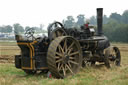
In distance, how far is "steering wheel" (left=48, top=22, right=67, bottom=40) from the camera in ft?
29.6

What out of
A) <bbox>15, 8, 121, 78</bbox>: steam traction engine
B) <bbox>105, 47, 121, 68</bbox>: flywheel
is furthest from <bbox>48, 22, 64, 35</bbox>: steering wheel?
<bbox>105, 47, 121, 68</bbox>: flywheel

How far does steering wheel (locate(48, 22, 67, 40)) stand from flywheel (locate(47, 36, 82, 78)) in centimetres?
44

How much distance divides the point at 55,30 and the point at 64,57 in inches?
50.1

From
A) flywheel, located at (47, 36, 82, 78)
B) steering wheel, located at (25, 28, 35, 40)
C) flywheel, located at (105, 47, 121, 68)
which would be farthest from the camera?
flywheel, located at (105, 47, 121, 68)

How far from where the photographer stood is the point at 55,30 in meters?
9.20

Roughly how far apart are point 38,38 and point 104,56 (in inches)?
159

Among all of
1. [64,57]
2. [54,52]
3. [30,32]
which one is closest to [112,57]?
[64,57]

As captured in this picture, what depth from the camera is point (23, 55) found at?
29.3ft

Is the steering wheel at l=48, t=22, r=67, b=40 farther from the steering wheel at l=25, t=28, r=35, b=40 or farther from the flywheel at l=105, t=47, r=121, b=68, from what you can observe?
the flywheel at l=105, t=47, r=121, b=68

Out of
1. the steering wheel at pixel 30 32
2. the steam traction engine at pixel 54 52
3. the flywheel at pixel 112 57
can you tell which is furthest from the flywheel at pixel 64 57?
the flywheel at pixel 112 57

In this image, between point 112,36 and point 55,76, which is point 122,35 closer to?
point 112,36

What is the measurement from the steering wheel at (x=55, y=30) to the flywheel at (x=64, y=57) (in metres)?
0.44

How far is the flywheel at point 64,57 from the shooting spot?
26.5ft

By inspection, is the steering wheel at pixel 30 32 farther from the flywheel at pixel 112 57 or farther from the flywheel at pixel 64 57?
the flywheel at pixel 112 57
